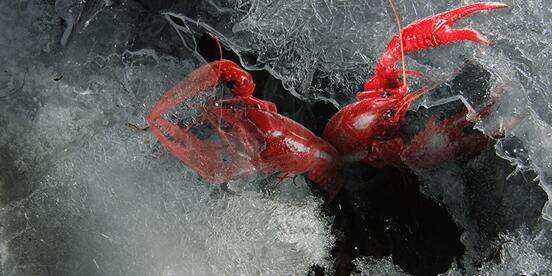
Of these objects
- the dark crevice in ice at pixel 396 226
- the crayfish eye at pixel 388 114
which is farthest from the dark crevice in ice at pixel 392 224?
the crayfish eye at pixel 388 114

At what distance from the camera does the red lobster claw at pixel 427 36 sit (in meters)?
1.22

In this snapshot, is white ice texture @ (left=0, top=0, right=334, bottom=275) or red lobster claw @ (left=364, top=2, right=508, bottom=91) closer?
red lobster claw @ (left=364, top=2, right=508, bottom=91)

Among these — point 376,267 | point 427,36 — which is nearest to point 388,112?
point 427,36

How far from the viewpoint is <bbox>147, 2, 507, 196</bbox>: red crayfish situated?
1.32 meters

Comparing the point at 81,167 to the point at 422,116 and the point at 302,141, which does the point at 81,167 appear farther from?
the point at 422,116

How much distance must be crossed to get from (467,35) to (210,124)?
566 mm

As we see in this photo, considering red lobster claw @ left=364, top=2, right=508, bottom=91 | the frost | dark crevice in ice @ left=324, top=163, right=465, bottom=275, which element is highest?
red lobster claw @ left=364, top=2, right=508, bottom=91

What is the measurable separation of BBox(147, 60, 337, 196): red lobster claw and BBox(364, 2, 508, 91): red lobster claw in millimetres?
213

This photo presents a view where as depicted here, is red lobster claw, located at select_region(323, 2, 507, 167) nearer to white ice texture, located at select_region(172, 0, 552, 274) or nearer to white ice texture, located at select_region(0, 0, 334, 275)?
white ice texture, located at select_region(172, 0, 552, 274)

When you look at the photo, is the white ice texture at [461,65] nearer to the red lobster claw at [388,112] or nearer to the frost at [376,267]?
the red lobster claw at [388,112]

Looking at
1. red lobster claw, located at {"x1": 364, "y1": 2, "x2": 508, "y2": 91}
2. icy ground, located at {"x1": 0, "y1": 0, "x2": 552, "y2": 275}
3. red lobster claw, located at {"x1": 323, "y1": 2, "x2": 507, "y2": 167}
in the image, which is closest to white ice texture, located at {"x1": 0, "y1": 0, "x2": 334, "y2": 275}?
icy ground, located at {"x1": 0, "y1": 0, "x2": 552, "y2": 275}

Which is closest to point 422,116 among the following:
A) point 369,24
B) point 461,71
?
point 461,71

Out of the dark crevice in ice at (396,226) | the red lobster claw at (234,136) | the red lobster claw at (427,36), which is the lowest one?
the dark crevice in ice at (396,226)

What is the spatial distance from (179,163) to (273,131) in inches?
8.5
